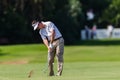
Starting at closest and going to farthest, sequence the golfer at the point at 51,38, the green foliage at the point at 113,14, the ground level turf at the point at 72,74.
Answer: the ground level turf at the point at 72,74, the golfer at the point at 51,38, the green foliage at the point at 113,14

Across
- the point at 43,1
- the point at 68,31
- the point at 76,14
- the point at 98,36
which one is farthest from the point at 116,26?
the point at 43,1

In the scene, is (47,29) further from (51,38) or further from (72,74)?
(72,74)

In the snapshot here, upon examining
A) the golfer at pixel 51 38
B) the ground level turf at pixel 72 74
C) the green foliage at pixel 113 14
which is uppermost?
the golfer at pixel 51 38

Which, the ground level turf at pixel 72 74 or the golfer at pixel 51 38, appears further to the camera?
the golfer at pixel 51 38

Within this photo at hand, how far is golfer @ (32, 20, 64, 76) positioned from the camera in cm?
2091

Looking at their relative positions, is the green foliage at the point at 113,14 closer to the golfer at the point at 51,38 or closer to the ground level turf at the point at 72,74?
the ground level turf at the point at 72,74

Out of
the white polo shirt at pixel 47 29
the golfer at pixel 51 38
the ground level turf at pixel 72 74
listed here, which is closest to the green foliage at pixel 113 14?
the ground level turf at pixel 72 74

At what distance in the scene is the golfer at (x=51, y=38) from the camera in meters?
20.9

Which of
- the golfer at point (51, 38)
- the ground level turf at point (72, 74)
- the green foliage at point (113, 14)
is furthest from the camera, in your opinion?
the green foliage at point (113, 14)

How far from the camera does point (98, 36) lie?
302 ft

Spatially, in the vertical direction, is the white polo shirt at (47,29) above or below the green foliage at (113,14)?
above

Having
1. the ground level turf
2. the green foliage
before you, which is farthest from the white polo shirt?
the green foliage

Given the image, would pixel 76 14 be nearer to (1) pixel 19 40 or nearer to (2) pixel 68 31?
(2) pixel 68 31

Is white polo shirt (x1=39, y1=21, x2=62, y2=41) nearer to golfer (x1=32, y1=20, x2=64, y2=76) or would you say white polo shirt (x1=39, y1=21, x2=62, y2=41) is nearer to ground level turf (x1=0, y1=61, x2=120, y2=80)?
golfer (x1=32, y1=20, x2=64, y2=76)
